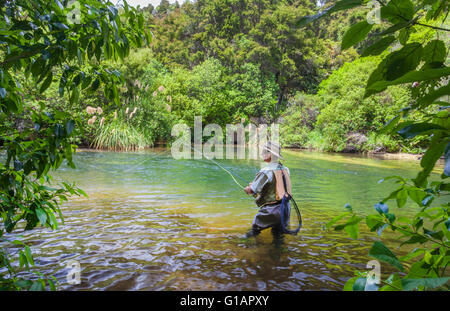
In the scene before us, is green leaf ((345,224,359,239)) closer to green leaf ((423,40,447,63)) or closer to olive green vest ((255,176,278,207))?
green leaf ((423,40,447,63))

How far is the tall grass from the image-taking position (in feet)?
66.2

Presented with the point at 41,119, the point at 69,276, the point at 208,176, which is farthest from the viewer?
the point at 208,176

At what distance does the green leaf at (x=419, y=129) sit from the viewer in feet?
2.17

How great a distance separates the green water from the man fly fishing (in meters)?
0.32

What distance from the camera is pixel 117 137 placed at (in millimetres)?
20141

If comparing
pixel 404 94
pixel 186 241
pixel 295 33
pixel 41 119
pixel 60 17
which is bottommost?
pixel 186 241

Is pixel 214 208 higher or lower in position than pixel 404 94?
lower

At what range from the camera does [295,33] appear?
106 feet

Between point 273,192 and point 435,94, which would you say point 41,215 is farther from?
point 273,192

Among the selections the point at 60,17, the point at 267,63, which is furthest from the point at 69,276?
the point at 267,63

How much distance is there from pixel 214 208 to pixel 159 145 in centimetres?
1934

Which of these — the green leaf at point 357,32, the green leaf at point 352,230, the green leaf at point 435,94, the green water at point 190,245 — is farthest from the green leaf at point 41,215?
the green leaf at point 435,94

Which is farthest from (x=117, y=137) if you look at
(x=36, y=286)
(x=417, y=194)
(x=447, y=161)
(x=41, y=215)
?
(x=447, y=161)
